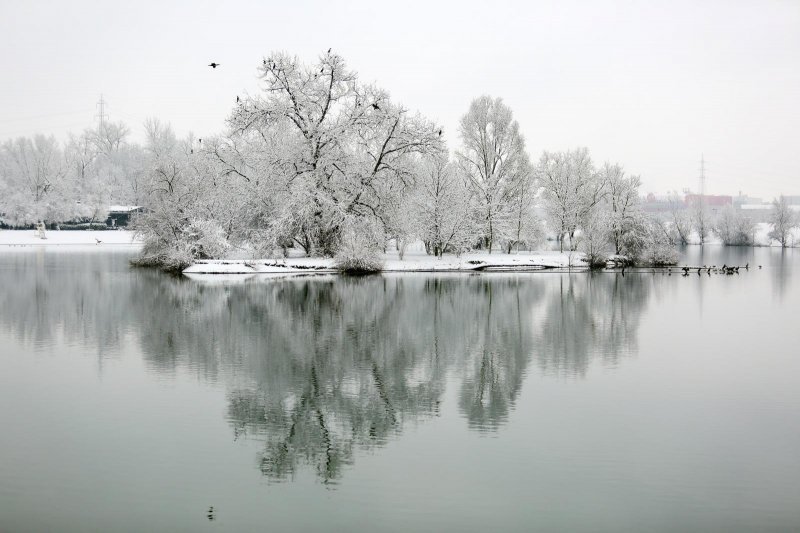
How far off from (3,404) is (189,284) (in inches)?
1003

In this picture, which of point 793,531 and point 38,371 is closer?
point 793,531

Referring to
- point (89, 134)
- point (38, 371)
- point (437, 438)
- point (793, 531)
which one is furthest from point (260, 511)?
point (89, 134)

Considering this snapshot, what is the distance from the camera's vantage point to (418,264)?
5169 centimetres

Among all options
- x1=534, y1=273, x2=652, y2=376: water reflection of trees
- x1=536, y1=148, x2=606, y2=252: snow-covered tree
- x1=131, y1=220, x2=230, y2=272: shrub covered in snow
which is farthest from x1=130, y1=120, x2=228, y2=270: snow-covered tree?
x1=536, y1=148, x2=606, y2=252: snow-covered tree

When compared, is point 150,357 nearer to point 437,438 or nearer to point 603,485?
point 437,438

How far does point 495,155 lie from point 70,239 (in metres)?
62.4

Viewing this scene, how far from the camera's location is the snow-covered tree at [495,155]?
6206 centimetres

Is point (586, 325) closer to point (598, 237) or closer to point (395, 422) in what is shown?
point (395, 422)

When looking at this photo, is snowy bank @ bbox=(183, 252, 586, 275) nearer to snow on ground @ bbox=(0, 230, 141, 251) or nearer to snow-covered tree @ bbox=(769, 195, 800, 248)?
snow on ground @ bbox=(0, 230, 141, 251)

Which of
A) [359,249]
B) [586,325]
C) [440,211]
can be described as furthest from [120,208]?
[586,325]

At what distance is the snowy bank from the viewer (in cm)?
4469

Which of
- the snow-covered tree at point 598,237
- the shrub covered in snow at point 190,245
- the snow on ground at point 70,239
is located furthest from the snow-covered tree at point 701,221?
the shrub covered in snow at point 190,245

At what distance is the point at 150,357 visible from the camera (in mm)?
17016

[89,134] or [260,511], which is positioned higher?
[89,134]
